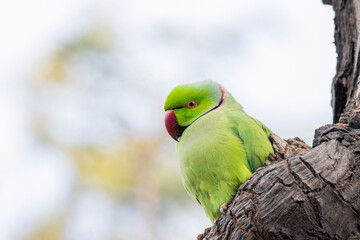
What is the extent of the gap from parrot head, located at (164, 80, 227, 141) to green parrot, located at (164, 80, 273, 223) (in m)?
0.13

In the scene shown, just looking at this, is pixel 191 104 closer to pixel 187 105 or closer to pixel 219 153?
pixel 187 105

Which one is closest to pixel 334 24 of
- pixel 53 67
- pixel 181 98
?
pixel 181 98

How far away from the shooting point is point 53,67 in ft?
37.6

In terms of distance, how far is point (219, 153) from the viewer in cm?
310

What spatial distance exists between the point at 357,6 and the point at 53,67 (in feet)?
29.6

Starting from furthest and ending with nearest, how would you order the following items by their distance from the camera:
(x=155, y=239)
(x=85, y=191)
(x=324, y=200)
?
(x=85, y=191) → (x=155, y=239) → (x=324, y=200)

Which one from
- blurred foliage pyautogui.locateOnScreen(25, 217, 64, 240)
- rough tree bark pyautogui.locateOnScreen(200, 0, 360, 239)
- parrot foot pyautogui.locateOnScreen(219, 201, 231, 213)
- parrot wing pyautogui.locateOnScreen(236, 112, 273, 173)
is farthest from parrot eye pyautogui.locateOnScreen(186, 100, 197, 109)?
blurred foliage pyautogui.locateOnScreen(25, 217, 64, 240)

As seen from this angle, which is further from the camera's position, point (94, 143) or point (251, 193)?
point (94, 143)

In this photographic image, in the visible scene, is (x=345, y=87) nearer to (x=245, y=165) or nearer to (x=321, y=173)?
(x=245, y=165)

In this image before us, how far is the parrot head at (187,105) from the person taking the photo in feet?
12.8

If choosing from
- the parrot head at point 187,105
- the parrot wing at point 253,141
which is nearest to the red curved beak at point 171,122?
the parrot head at point 187,105

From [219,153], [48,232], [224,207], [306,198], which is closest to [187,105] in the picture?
[219,153]

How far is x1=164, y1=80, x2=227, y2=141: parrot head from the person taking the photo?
391 cm

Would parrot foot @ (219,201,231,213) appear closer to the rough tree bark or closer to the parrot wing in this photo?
the rough tree bark
